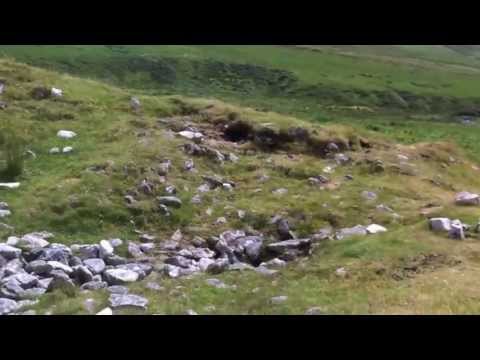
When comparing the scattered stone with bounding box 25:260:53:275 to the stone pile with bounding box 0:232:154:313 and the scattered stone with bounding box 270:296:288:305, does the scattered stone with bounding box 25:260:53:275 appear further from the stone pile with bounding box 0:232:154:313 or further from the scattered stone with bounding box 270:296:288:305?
the scattered stone with bounding box 270:296:288:305

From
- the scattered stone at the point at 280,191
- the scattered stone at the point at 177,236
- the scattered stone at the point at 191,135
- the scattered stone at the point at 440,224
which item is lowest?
the scattered stone at the point at 177,236

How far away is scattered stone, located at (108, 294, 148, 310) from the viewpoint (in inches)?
496

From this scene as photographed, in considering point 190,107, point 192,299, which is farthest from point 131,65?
point 192,299

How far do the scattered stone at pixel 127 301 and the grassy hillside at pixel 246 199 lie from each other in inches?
9.5

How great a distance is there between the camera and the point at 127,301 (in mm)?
12805

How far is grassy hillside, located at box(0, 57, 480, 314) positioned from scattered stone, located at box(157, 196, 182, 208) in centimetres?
27

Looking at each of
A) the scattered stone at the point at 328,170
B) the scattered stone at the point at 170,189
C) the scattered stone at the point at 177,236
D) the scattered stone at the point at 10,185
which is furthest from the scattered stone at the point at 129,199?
the scattered stone at the point at 328,170

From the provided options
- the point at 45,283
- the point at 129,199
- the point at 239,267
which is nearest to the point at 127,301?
the point at 45,283

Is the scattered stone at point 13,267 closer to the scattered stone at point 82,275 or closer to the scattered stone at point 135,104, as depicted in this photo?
the scattered stone at point 82,275

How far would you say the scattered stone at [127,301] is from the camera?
41.3ft

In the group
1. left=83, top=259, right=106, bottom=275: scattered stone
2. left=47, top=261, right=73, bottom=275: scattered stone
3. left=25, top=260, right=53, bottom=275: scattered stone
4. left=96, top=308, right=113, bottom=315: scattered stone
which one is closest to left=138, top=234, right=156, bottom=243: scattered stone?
left=83, top=259, right=106, bottom=275: scattered stone

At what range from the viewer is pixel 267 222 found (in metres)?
18.9

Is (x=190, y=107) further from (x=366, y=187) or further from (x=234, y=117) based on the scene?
(x=366, y=187)

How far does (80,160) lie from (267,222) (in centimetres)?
632
